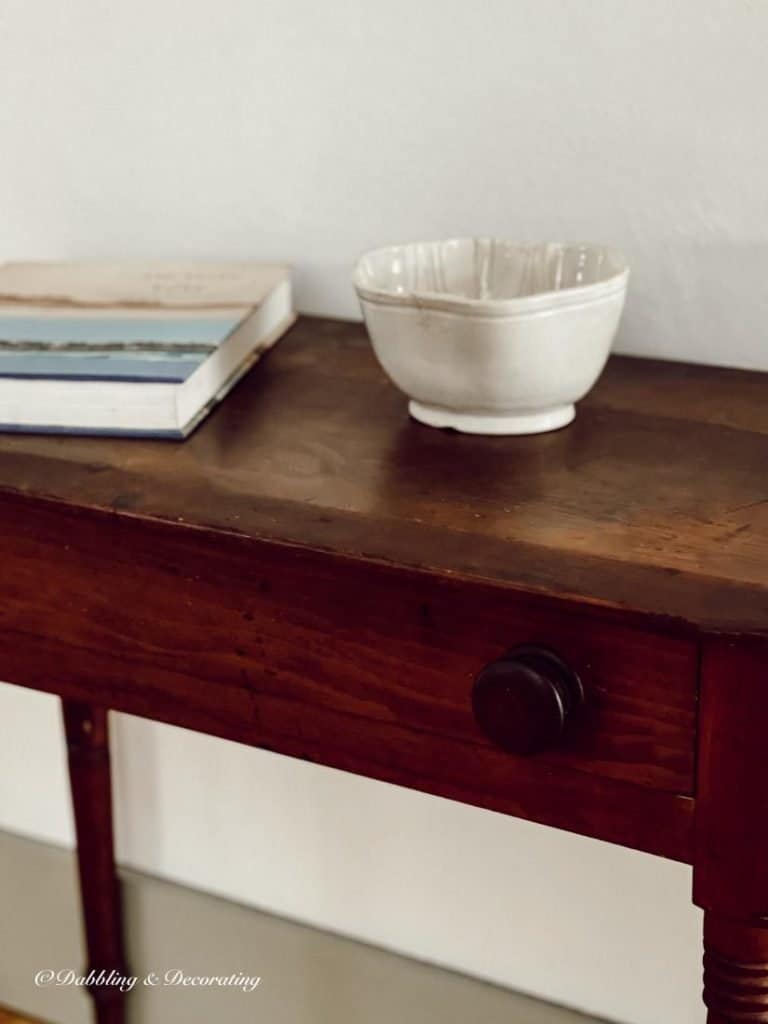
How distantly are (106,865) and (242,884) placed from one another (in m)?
0.13

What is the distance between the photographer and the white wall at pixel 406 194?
0.82 m

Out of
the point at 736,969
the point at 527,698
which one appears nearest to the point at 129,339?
the point at 527,698

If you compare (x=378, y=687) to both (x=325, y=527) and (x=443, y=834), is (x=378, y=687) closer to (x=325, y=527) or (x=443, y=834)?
(x=325, y=527)

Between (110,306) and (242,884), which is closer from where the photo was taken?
(110,306)

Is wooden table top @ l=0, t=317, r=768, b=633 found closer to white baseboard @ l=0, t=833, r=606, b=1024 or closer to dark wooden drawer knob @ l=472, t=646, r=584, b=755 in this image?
dark wooden drawer knob @ l=472, t=646, r=584, b=755

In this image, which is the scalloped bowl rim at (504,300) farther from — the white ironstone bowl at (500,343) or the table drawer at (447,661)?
the table drawer at (447,661)

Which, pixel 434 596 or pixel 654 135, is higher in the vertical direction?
pixel 654 135

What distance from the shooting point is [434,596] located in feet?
1.94

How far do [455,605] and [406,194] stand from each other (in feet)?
1.40

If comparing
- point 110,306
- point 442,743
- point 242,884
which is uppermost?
point 110,306

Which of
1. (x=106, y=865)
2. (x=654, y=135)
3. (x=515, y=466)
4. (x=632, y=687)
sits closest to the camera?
(x=632, y=687)

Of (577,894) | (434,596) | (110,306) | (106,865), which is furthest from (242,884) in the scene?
(434,596)

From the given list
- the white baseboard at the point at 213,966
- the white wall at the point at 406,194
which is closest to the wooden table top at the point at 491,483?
the white wall at the point at 406,194

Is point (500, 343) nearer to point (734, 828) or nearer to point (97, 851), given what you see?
point (734, 828)
